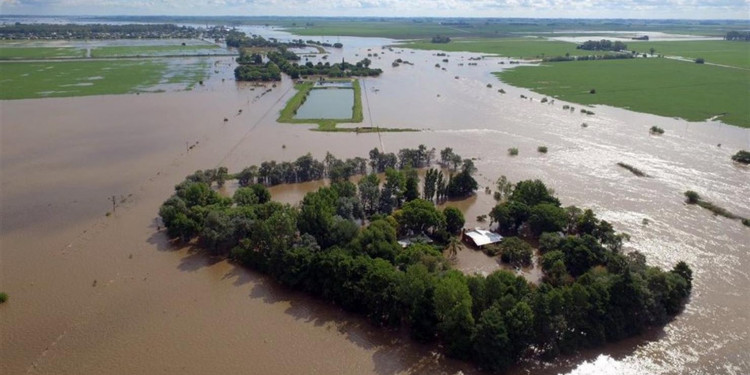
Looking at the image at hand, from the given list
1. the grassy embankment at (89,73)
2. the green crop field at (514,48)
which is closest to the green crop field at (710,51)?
the green crop field at (514,48)

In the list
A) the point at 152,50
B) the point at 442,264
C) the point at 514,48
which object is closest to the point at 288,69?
the point at 152,50

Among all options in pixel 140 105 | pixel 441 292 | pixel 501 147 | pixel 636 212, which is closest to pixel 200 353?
pixel 441 292

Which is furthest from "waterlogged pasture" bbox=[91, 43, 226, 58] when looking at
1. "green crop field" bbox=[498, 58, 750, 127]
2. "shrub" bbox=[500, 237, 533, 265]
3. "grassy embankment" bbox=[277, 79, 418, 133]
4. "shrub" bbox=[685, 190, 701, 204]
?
"shrub" bbox=[685, 190, 701, 204]

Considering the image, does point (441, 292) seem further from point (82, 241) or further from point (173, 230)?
point (82, 241)

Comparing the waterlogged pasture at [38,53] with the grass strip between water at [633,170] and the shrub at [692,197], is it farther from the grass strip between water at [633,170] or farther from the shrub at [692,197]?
the shrub at [692,197]

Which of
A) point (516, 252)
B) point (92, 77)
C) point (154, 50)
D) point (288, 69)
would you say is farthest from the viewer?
point (154, 50)

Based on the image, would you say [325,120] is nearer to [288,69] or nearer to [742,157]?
[742,157]
